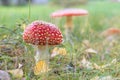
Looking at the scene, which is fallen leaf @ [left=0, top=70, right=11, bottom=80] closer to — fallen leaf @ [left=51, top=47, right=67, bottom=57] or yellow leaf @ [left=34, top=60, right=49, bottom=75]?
yellow leaf @ [left=34, top=60, right=49, bottom=75]

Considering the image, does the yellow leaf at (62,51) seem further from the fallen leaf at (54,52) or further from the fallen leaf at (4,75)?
the fallen leaf at (4,75)

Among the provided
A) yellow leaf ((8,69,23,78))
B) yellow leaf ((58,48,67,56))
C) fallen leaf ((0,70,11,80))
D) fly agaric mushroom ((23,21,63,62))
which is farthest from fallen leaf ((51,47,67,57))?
fallen leaf ((0,70,11,80))

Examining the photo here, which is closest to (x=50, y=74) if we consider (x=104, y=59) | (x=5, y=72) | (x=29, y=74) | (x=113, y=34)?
(x=29, y=74)

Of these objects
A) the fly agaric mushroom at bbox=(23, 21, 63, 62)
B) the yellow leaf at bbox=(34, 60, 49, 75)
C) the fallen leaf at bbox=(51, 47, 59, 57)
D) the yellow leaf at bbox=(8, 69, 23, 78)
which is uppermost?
the fly agaric mushroom at bbox=(23, 21, 63, 62)

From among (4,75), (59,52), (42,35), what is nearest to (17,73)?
(4,75)

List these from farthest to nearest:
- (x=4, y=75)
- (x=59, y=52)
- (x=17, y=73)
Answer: (x=59, y=52), (x=17, y=73), (x=4, y=75)

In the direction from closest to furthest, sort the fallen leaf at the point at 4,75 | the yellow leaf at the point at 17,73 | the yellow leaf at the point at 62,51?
the fallen leaf at the point at 4,75 < the yellow leaf at the point at 17,73 < the yellow leaf at the point at 62,51

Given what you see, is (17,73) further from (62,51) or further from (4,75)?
(62,51)

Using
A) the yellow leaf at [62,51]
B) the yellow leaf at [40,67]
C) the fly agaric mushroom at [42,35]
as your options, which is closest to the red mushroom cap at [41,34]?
the fly agaric mushroom at [42,35]

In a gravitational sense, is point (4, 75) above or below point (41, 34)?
below

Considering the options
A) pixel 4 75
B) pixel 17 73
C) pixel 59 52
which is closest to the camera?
pixel 4 75
